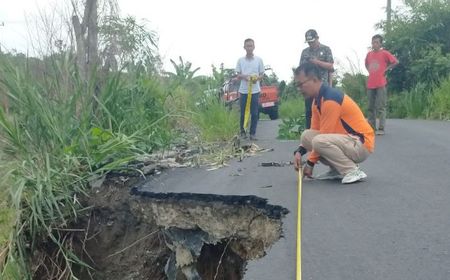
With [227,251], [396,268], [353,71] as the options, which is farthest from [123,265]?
[353,71]

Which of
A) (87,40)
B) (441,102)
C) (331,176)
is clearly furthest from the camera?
(441,102)

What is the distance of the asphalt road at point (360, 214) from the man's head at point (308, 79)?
38.0 inches

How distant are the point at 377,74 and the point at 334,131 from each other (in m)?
4.73

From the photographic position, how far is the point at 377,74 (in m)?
10.3

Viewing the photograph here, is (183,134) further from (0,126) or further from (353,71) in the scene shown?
(353,71)

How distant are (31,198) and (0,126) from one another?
95 centimetres

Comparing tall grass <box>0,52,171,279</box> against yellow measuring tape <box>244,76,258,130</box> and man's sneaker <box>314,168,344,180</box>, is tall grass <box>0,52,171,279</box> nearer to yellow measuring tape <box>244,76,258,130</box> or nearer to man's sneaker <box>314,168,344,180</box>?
man's sneaker <box>314,168,344,180</box>

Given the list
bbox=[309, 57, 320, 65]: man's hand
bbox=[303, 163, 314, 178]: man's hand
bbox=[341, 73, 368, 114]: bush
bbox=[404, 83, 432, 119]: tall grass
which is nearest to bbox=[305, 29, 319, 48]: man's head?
bbox=[309, 57, 320, 65]: man's hand

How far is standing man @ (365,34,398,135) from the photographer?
1030 centimetres

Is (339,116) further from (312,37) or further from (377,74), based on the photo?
(377,74)

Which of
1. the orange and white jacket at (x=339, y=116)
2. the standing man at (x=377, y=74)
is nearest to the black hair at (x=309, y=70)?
the orange and white jacket at (x=339, y=116)

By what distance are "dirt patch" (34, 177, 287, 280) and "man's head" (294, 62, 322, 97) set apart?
1.24 meters

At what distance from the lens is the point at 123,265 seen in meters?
5.75

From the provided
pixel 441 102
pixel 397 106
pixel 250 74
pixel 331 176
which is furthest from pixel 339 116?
pixel 397 106
